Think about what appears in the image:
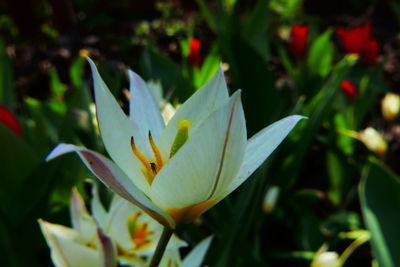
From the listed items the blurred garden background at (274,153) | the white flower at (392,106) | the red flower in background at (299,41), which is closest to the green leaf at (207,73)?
the blurred garden background at (274,153)

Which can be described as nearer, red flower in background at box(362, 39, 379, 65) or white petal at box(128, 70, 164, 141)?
white petal at box(128, 70, 164, 141)

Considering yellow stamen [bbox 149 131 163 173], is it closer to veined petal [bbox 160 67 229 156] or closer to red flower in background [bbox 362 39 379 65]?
veined petal [bbox 160 67 229 156]

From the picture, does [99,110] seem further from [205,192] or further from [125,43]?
[125,43]

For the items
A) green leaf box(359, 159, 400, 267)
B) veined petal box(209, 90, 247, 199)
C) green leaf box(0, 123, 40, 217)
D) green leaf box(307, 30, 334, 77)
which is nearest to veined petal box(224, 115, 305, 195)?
veined petal box(209, 90, 247, 199)

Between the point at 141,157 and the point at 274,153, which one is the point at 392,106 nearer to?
the point at 274,153

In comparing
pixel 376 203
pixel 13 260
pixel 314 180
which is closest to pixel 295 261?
pixel 314 180

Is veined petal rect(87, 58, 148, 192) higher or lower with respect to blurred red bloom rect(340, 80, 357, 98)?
higher

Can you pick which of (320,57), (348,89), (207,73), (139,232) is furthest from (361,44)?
(139,232)
